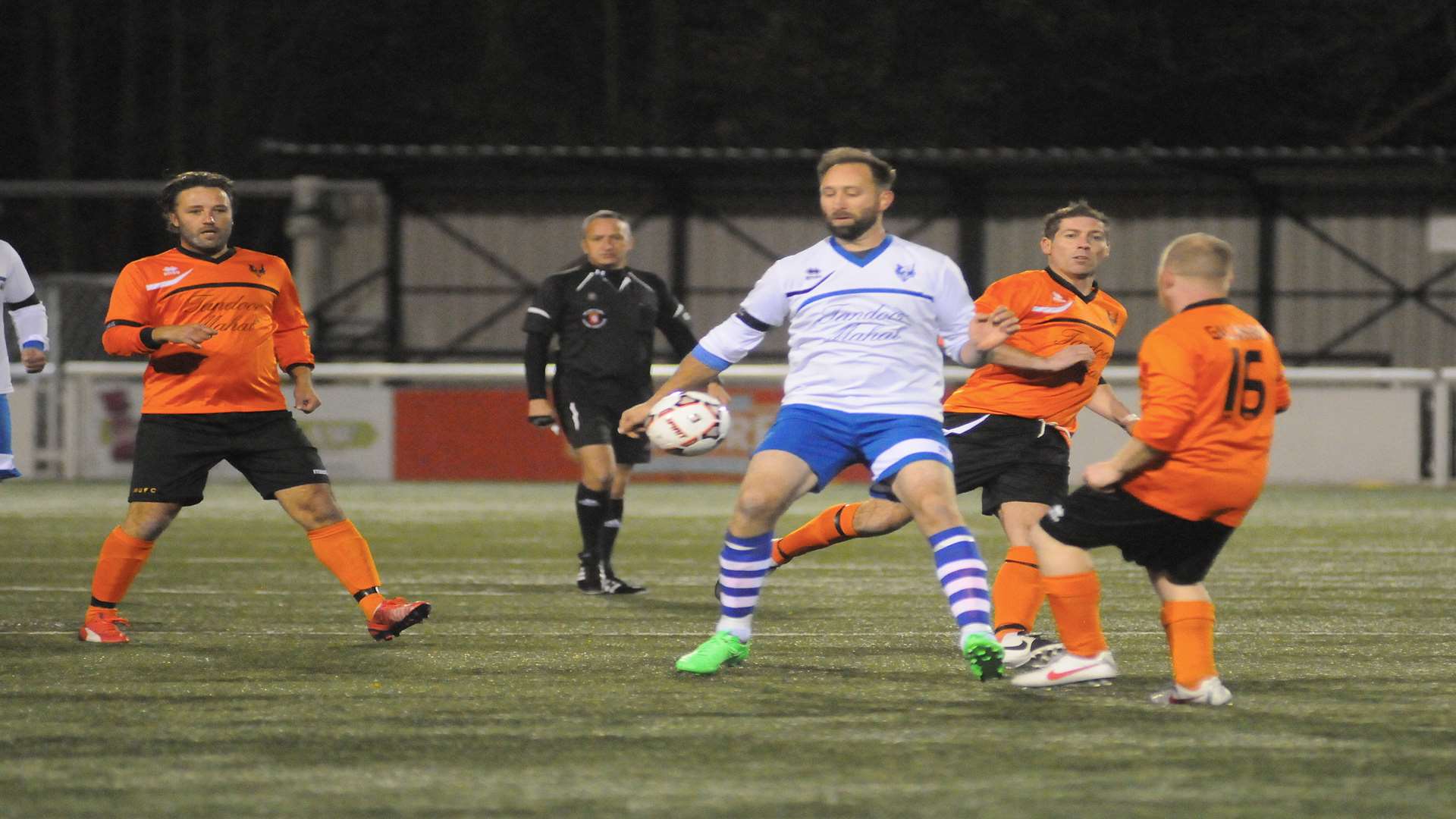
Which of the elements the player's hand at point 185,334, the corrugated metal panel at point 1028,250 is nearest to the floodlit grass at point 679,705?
the player's hand at point 185,334

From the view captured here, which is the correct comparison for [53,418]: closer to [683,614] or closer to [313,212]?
[313,212]

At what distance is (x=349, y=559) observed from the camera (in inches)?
302

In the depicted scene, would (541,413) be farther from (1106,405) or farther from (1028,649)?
(1028,649)

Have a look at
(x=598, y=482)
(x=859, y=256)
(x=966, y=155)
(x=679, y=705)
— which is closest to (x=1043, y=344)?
(x=859, y=256)

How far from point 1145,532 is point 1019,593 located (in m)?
1.17

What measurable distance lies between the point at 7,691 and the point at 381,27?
38.3m

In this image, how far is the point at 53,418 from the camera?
20188 mm

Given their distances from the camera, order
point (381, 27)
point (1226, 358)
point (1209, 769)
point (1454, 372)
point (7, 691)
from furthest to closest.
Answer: point (381, 27), point (1454, 372), point (7, 691), point (1226, 358), point (1209, 769)

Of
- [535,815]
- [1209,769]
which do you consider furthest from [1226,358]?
[535,815]

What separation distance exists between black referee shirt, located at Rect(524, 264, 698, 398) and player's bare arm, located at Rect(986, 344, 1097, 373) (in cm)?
354

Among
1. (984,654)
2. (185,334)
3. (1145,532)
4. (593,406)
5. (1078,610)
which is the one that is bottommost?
(984,654)

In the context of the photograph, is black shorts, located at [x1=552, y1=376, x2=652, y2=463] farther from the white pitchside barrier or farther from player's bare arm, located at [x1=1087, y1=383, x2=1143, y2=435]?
the white pitchside barrier

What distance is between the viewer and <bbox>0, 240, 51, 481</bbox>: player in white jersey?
8891mm

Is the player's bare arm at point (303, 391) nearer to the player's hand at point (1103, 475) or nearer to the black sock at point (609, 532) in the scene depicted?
the black sock at point (609, 532)
